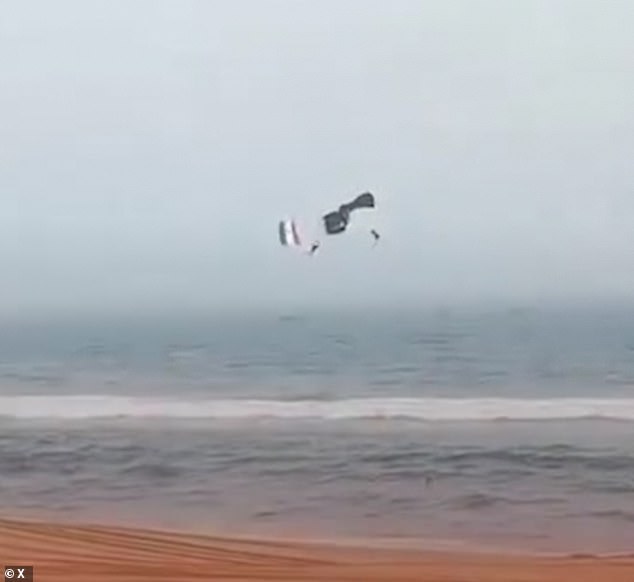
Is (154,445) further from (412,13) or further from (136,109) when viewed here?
(412,13)

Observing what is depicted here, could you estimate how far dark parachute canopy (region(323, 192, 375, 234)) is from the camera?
2.96 feet

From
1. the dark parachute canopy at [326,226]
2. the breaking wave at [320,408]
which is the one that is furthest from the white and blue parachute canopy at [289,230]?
the breaking wave at [320,408]

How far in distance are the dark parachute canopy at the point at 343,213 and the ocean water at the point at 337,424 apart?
0.06 m

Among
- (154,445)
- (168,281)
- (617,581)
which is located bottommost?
(617,581)

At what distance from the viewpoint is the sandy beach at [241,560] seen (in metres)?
0.86

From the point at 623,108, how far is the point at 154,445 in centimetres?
38

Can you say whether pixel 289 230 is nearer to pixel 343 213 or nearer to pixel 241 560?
pixel 343 213

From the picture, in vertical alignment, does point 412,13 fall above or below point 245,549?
above

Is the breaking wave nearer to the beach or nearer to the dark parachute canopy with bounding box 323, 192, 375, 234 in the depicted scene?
the beach

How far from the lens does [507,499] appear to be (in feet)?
2.87

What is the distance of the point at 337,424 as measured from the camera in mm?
901

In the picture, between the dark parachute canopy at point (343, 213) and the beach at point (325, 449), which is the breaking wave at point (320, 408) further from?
the dark parachute canopy at point (343, 213)

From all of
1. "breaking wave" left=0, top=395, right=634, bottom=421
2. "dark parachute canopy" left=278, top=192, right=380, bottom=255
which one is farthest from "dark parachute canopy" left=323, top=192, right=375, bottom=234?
"breaking wave" left=0, top=395, right=634, bottom=421

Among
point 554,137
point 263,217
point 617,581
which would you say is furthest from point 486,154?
point 617,581
